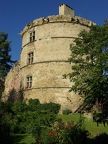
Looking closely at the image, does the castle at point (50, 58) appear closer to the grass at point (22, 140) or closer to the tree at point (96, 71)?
the tree at point (96, 71)

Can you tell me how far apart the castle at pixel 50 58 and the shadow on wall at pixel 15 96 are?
1.42 ft

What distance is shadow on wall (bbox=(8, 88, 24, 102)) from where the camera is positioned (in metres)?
25.8

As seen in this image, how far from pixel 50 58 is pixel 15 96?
747 cm

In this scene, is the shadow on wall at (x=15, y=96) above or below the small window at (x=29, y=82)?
below

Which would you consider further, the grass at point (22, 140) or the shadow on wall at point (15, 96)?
the shadow on wall at point (15, 96)

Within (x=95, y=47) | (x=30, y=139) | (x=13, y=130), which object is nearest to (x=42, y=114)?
(x=13, y=130)

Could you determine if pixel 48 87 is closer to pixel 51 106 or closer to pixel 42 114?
pixel 51 106

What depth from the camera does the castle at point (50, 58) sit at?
2291 centimetres

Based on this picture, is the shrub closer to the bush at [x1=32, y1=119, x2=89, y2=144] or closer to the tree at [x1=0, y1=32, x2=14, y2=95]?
the bush at [x1=32, y1=119, x2=89, y2=144]

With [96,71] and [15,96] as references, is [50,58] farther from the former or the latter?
[96,71]

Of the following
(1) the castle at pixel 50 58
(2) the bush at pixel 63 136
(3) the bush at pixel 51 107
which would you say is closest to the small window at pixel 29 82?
(1) the castle at pixel 50 58

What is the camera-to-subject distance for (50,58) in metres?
23.9

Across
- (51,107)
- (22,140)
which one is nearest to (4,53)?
(51,107)

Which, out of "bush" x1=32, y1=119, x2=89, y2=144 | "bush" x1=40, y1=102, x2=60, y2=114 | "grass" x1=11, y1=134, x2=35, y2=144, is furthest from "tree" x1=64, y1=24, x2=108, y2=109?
Answer: "bush" x1=40, y1=102, x2=60, y2=114
